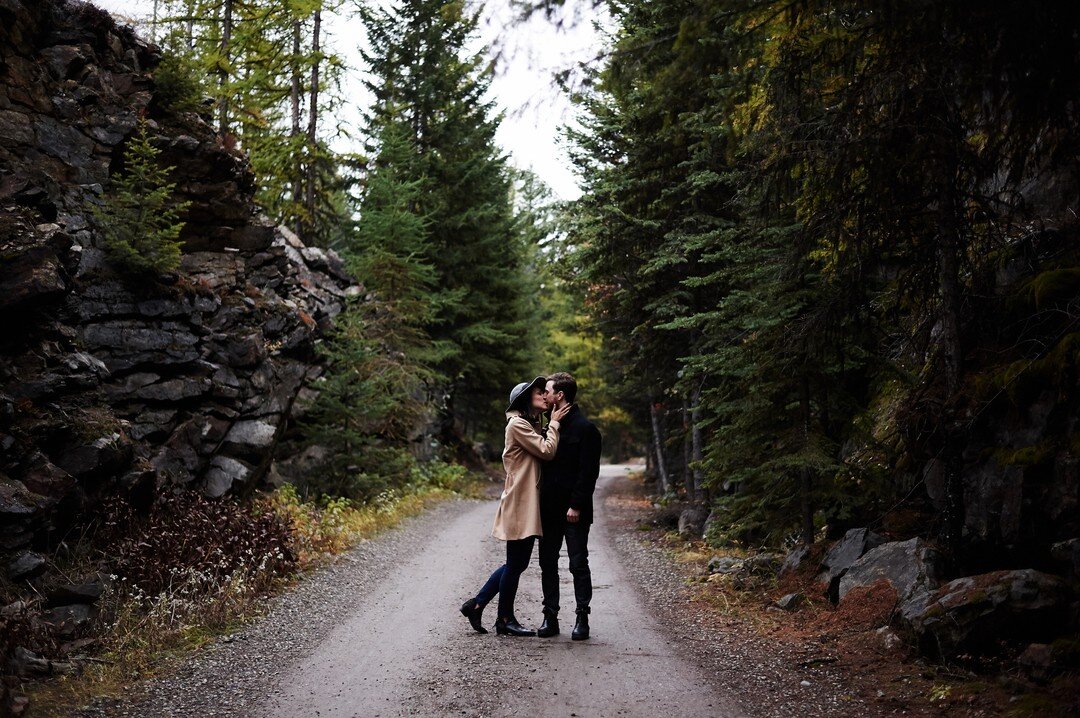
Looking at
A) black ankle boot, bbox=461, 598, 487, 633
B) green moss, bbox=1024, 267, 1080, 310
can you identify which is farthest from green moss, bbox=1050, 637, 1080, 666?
black ankle boot, bbox=461, 598, 487, 633

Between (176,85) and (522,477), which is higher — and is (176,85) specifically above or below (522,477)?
above

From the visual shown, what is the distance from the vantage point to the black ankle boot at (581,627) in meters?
6.70

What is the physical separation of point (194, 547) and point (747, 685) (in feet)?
21.8

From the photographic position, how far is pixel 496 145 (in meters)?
25.3

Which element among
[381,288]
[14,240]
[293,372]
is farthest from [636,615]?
[381,288]

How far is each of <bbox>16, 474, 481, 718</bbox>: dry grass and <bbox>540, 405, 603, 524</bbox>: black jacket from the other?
363 centimetres

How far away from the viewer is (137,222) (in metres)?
10.5

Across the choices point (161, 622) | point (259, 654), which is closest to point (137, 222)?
point (161, 622)

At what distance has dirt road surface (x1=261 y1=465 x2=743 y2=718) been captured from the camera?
4.96 meters

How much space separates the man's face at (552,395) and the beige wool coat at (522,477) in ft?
0.74

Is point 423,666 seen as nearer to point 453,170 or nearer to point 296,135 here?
point 296,135

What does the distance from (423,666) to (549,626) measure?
142cm

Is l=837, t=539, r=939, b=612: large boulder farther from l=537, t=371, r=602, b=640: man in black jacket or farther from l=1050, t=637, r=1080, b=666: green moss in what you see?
l=537, t=371, r=602, b=640: man in black jacket

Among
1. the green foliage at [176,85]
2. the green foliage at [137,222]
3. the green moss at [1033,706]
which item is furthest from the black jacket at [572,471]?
the green foliage at [176,85]
